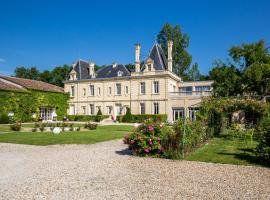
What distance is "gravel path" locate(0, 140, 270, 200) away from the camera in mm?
4566

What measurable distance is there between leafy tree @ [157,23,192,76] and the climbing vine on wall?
22.3m

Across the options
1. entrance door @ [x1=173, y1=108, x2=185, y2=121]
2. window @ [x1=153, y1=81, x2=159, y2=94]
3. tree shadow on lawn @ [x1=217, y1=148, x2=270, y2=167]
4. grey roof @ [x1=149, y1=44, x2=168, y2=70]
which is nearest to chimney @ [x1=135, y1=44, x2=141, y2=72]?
grey roof @ [x1=149, y1=44, x2=168, y2=70]

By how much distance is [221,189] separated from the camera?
4.86 meters

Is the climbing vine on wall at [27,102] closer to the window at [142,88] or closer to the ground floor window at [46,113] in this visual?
the ground floor window at [46,113]

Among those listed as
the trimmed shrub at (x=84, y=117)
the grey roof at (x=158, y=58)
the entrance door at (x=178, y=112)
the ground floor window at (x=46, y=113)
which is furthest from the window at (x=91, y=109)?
the entrance door at (x=178, y=112)

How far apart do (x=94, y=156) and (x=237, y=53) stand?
24461mm

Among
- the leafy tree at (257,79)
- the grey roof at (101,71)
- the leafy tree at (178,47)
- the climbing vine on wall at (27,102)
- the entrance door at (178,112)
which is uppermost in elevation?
the leafy tree at (178,47)

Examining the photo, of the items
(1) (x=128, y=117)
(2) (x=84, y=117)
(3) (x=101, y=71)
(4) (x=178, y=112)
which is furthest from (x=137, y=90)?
(2) (x=84, y=117)

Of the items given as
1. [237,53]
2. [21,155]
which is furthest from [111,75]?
[21,155]

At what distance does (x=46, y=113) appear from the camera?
34.2 metres

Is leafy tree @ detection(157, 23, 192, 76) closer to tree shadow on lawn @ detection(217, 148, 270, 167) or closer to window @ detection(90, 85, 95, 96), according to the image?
window @ detection(90, 85, 95, 96)

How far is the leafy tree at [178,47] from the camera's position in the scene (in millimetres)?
45903

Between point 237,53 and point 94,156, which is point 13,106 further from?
point 237,53

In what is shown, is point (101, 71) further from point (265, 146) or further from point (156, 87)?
point (265, 146)
